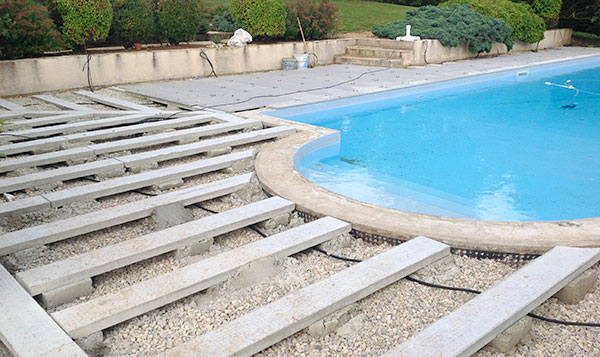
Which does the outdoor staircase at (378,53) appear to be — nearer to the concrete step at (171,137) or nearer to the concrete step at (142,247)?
the concrete step at (171,137)

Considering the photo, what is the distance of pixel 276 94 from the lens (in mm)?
7348

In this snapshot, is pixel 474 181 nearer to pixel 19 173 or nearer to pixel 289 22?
pixel 19 173

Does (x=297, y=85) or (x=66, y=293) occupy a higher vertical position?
Result: (x=297, y=85)

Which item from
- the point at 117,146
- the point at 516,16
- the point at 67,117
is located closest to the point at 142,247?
the point at 117,146

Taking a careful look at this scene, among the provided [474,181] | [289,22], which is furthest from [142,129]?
[289,22]

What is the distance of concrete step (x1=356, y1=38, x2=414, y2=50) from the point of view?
11.1m

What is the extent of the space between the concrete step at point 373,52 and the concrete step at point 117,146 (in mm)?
6137

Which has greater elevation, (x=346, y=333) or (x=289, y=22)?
(x=289, y=22)

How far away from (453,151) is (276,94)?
2.71 m

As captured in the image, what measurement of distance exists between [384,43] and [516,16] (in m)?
4.34

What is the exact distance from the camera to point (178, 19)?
367 inches

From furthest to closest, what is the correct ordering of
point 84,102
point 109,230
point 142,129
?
point 84,102, point 142,129, point 109,230

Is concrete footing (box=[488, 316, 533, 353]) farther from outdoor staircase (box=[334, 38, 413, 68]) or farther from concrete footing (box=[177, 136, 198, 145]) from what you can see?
outdoor staircase (box=[334, 38, 413, 68])

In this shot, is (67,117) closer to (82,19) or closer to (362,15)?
(82,19)
